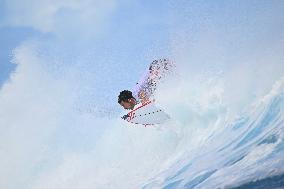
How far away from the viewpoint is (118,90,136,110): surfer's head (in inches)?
404

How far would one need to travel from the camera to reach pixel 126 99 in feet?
33.9

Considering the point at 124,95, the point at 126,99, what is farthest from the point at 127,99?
the point at 124,95

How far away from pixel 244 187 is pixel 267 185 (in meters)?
1.21

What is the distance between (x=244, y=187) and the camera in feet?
43.6

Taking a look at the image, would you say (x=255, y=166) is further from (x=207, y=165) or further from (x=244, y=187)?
(x=207, y=165)

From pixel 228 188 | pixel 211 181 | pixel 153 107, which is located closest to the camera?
pixel 153 107

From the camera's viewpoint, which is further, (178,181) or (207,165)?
(178,181)

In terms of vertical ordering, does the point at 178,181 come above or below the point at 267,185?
above

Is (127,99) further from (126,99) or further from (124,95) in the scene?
(124,95)

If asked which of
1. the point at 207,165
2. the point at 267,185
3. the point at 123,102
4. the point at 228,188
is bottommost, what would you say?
the point at 267,185

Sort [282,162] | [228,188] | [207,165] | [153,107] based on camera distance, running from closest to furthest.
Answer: [153,107], [282,162], [228,188], [207,165]

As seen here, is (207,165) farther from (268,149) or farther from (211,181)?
(268,149)

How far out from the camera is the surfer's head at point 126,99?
10266 mm

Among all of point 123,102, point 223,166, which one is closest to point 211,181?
point 223,166
